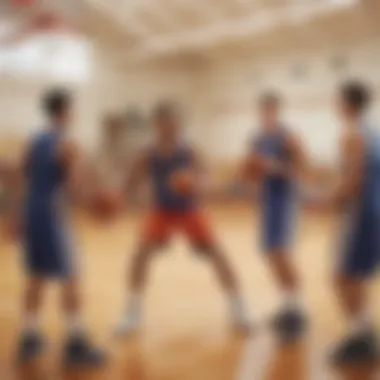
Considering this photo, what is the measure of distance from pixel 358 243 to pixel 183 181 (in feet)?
1.06

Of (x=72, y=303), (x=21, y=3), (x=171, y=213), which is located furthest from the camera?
(x=171, y=213)

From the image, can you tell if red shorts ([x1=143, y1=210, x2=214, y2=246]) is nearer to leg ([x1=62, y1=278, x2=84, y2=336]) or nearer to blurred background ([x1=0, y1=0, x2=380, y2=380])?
blurred background ([x1=0, y1=0, x2=380, y2=380])

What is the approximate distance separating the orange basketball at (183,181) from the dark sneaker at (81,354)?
12.1 inches

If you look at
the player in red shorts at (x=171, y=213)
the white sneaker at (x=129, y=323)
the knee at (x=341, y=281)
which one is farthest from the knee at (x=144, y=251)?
the knee at (x=341, y=281)

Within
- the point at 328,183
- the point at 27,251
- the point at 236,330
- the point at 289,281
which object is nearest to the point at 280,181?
the point at 328,183

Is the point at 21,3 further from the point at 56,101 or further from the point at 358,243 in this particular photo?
the point at 358,243

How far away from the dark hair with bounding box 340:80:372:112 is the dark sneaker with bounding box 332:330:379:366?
1.38ft

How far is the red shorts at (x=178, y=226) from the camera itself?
1.27 meters

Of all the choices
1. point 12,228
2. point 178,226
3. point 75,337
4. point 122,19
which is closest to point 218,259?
point 178,226

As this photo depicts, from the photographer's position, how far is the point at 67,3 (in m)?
1.00

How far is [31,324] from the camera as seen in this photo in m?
1.22

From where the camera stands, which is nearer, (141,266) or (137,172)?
(137,172)

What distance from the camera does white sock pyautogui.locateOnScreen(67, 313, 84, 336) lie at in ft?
4.03

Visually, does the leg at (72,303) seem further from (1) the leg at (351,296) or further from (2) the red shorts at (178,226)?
(1) the leg at (351,296)
